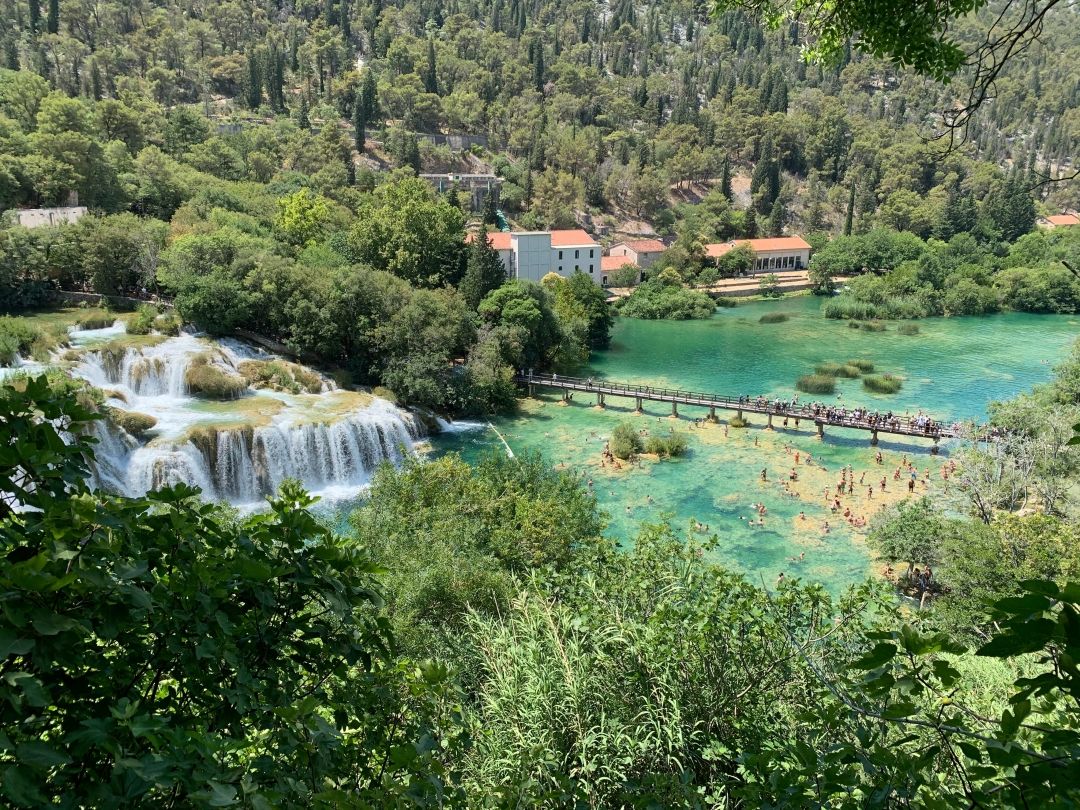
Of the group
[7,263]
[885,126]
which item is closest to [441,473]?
[7,263]

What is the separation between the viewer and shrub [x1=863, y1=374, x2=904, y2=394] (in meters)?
31.2

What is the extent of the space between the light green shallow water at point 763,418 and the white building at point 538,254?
5.44m

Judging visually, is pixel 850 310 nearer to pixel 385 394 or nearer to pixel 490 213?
pixel 490 213

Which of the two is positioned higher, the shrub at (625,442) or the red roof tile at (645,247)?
the red roof tile at (645,247)

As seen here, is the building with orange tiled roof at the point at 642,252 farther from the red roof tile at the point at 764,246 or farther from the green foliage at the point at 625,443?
the green foliage at the point at 625,443

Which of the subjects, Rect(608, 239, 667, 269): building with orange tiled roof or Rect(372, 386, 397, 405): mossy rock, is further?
Rect(608, 239, 667, 269): building with orange tiled roof

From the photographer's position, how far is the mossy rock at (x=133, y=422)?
63.3 ft

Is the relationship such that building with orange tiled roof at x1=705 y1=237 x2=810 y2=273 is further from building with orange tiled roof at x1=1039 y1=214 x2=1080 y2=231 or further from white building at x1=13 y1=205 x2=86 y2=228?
white building at x1=13 y1=205 x2=86 y2=228

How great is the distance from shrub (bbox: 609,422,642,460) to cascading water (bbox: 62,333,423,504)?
706 cm

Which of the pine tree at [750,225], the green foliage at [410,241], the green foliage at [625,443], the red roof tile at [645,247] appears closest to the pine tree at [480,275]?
the green foliage at [410,241]

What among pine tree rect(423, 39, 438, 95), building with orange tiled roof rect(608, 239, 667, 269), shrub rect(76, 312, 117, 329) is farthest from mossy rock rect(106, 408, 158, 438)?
pine tree rect(423, 39, 438, 95)

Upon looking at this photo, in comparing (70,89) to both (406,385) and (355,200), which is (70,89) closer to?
(355,200)

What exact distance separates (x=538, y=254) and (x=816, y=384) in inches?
809

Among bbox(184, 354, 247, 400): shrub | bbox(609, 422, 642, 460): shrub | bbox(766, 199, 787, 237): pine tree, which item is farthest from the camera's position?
bbox(766, 199, 787, 237): pine tree
